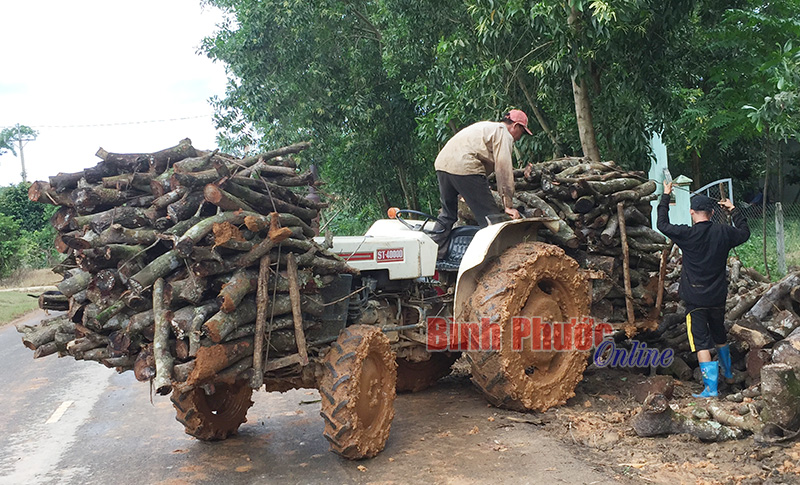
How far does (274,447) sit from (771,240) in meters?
13.7

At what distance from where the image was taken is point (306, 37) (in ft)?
60.3

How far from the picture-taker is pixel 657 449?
5.33m

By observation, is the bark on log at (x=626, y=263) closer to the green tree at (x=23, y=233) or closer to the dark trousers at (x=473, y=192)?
the dark trousers at (x=473, y=192)

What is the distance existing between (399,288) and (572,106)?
727 cm

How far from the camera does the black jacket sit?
22.0 feet

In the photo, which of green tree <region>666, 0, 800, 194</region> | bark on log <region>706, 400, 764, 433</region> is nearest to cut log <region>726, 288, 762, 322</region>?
bark on log <region>706, 400, 764, 433</region>

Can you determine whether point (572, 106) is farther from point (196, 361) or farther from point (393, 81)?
point (196, 361)

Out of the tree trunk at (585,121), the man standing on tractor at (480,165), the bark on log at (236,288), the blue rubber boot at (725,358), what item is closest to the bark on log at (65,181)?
the bark on log at (236,288)

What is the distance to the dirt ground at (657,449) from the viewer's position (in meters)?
4.68

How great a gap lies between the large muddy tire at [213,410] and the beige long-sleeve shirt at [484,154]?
2.80m

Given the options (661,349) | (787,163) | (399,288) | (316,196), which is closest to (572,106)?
(661,349)

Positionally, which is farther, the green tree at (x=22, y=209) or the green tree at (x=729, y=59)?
the green tree at (x=22, y=209)

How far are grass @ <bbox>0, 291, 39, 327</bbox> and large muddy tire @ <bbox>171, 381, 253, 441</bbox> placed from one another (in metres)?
11.2

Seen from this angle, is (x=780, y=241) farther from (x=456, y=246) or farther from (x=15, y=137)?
(x=15, y=137)
